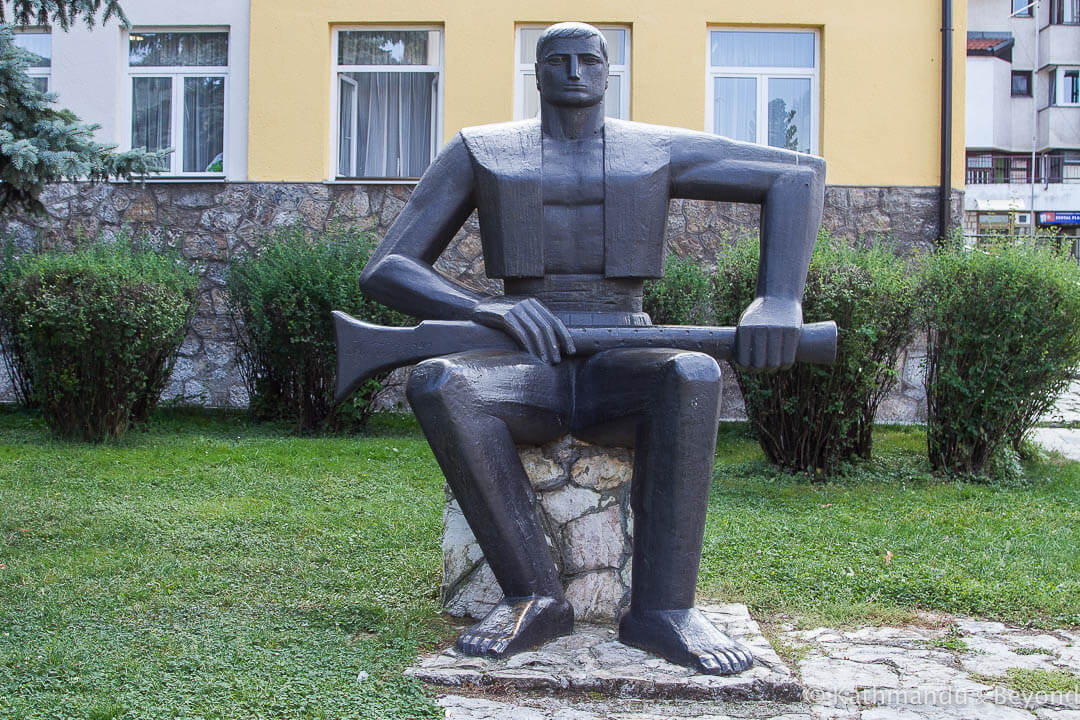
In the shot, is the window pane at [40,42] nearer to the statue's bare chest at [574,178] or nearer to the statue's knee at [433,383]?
the statue's bare chest at [574,178]

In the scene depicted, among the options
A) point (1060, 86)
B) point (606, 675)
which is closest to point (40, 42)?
point (606, 675)

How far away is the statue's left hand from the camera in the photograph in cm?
328

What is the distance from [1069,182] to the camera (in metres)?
33.8

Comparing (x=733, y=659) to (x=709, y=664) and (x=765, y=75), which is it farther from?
(x=765, y=75)

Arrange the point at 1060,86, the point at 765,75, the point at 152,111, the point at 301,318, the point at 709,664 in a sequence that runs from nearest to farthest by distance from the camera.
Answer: the point at 709,664 → the point at 301,318 → the point at 765,75 → the point at 152,111 → the point at 1060,86

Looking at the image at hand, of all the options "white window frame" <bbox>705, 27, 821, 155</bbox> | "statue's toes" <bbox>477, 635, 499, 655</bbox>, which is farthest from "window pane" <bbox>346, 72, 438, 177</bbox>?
"statue's toes" <bbox>477, 635, 499, 655</bbox>

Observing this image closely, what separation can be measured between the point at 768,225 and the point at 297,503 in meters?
3.44

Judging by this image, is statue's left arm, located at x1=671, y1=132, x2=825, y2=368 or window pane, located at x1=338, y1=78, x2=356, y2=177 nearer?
statue's left arm, located at x1=671, y1=132, x2=825, y2=368

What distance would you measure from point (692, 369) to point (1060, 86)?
35.7 meters

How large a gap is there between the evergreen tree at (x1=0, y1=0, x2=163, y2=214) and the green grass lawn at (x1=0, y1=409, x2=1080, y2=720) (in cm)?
165

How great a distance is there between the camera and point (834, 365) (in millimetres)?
6977

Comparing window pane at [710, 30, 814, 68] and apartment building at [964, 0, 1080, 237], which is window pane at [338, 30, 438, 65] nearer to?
window pane at [710, 30, 814, 68]

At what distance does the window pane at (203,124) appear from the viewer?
33.6 feet

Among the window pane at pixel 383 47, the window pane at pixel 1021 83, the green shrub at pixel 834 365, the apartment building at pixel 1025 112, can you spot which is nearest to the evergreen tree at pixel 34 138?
the green shrub at pixel 834 365
